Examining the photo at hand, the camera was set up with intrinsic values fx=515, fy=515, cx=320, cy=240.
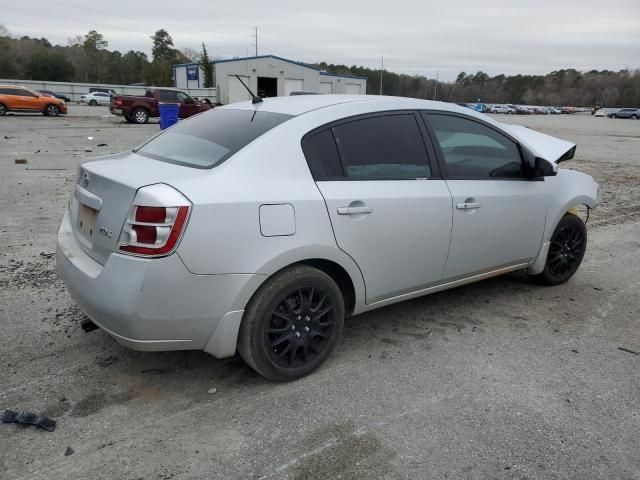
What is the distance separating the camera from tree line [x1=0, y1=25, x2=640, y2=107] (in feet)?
245

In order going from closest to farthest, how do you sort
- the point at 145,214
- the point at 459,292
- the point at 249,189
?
the point at 145,214 < the point at 249,189 < the point at 459,292

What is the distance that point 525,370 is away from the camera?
3357 mm

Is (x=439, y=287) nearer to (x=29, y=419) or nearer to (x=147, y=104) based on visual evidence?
(x=29, y=419)

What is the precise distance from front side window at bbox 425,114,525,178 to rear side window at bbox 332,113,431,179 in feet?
0.76

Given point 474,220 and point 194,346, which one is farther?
point 474,220

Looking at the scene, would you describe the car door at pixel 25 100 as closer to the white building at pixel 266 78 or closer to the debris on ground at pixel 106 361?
the white building at pixel 266 78

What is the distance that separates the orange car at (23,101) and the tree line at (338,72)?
38.4 meters

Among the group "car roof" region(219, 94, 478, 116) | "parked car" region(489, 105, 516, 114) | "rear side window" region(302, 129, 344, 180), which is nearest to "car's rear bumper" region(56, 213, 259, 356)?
"rear side window" region(302, 129, 344, 180)

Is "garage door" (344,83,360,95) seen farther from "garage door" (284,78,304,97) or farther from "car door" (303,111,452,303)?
"car door" (303,111,452,303)

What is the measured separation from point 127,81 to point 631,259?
3809 inches

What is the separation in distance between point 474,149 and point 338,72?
89952 millimetres

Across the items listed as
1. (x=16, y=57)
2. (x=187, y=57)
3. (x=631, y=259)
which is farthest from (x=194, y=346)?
(x=187, y=57)

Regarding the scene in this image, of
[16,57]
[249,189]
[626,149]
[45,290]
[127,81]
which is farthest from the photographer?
[127,81]

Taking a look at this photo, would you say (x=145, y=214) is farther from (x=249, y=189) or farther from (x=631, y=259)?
(x=631, y=259)
